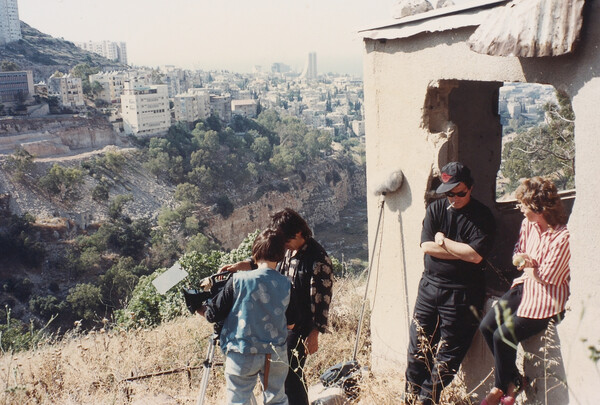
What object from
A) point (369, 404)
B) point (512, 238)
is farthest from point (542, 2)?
point (369, 404)

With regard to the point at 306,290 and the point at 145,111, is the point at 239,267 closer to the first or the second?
the point at 306,290

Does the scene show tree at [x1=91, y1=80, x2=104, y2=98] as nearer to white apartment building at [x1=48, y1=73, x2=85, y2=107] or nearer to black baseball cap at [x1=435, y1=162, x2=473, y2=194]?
white apartment building at [x1=48, y1=73, x2=85, y2=107]

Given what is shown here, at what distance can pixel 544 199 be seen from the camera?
217cm

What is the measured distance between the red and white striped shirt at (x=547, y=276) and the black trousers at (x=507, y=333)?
0.04m

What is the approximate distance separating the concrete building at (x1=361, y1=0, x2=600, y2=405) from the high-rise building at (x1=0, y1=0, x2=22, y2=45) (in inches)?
2642

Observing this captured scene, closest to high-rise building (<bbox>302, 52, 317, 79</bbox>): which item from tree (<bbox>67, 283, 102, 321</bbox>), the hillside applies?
the hillside

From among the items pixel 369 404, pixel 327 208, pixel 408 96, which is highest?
pixel 408 96

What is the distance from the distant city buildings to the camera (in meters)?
99.4

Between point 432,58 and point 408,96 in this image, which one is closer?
point 432,58


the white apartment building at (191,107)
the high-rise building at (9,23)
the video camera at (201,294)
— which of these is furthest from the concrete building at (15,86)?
the video camera at (201,294)

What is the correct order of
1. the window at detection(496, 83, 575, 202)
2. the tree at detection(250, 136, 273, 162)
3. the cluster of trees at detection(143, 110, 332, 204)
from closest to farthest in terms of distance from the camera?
the window at detection(496, 83, 575, 202)
the cluster of trees at detection(143, 110, 332, 204)
the tree at detection(250, 136, 273, 162)

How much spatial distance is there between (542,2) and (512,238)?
72.9 inches

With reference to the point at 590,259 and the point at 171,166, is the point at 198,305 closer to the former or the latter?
the point at 590,259

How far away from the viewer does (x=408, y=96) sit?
296cm
